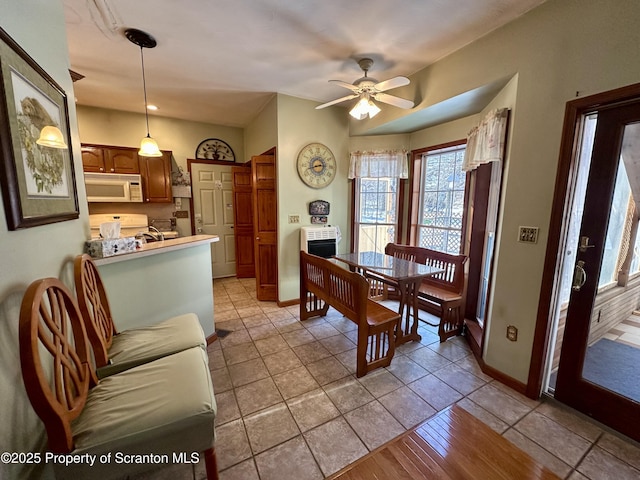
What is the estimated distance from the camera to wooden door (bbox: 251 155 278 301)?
342 cm

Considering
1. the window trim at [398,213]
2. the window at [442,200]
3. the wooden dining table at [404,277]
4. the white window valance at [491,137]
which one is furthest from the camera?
the window trim at [398,213]

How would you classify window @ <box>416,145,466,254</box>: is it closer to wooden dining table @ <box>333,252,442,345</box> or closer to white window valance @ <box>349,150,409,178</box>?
white window valance @ <box>349,150,409,178</box>

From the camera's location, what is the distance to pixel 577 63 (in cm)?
154

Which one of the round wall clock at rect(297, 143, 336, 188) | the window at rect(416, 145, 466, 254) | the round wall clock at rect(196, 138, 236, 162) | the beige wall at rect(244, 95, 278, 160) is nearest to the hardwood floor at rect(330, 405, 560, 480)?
the window at rect(416, 145, 466, 254)

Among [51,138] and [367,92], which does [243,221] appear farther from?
[51,138]

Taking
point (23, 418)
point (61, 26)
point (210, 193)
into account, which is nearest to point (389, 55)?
point (61, 26)

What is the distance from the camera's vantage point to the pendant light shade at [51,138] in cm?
118

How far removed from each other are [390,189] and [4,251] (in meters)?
3.60

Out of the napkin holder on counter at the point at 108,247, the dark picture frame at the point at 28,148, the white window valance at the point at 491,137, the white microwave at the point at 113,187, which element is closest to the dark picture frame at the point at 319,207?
the white window valance at the point at 491,137

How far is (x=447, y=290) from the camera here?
285 centimetres

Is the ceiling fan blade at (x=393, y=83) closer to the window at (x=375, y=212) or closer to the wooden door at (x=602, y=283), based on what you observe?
the wooden door at (x=602, y=283)

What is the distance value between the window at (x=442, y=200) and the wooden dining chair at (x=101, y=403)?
303 cm

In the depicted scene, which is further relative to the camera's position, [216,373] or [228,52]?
[228,52]

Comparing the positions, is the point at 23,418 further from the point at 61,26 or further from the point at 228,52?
the point at 228,52
